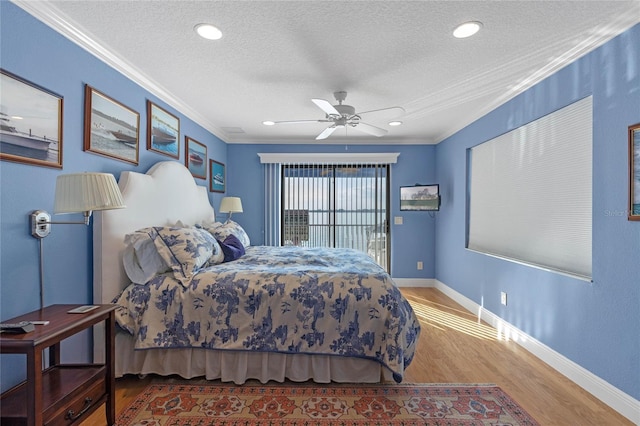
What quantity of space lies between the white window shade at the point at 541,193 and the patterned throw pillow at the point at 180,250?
9.53ft

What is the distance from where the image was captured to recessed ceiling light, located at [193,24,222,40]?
2.08 m

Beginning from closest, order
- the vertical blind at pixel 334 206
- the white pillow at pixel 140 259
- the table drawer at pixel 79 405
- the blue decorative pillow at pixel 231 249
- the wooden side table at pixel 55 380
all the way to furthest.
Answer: the wooden side table at pixel 55 380 → the table drawer at pixel 79 405 → the white pillow at pixel 140 259 → the blue decorative pillow at pixel 231 249 → the vertical blind at pixel 334 206

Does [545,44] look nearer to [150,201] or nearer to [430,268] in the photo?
[150,201]

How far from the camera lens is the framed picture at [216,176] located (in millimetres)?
4582

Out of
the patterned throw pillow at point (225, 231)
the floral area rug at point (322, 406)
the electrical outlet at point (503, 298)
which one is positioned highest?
the patterned throw pillow at point (225, 231)

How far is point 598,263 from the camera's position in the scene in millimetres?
2182

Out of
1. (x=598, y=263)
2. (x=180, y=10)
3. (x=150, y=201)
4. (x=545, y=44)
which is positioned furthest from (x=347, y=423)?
(x=545, y=44)

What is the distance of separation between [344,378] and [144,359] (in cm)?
146

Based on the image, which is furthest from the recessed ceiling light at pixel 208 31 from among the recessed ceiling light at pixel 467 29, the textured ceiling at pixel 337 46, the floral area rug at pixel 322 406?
the floral area rug at pixel 322 406

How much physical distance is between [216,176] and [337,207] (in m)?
2.01

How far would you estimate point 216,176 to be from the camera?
4.75 metres

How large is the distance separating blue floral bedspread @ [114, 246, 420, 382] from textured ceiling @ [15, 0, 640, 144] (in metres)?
1.72

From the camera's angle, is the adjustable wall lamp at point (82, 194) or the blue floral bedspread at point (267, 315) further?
the blue floral bedspread at point (267, 315)

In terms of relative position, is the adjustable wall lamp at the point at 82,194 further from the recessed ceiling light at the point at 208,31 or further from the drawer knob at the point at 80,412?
the recessed ceiling light at the point at 208,31
